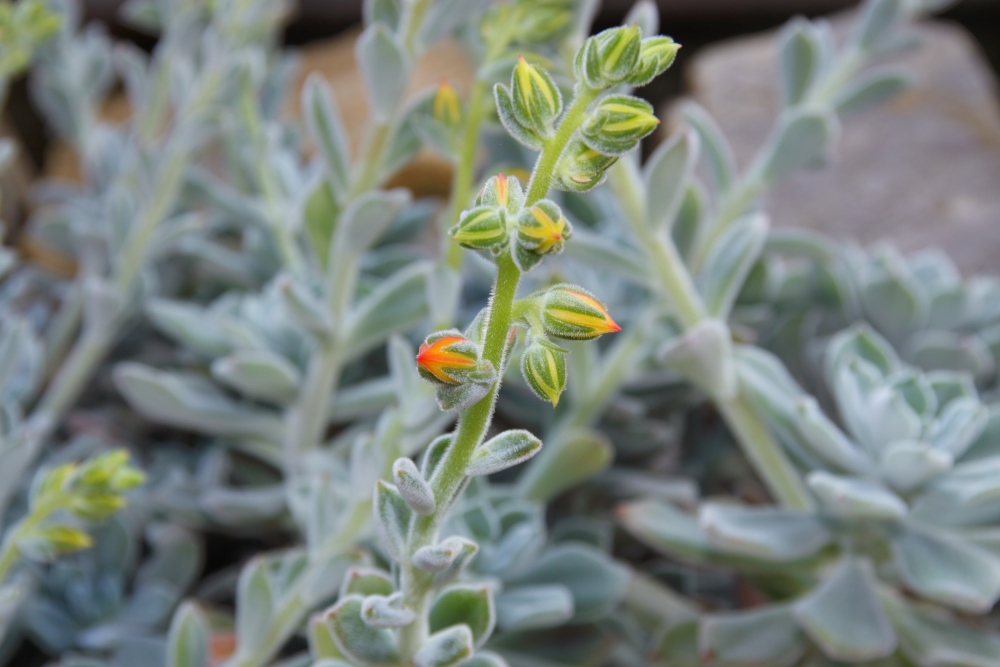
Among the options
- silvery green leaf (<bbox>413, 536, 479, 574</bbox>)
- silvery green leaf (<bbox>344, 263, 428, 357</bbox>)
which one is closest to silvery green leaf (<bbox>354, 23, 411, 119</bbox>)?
silvery green leaf (<bbox>344, 263, 428, 357</bbox>)

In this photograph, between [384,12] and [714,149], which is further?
[714,149]

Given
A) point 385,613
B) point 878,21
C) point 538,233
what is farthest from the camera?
point 878,21

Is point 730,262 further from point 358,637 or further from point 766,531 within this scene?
point 358,637

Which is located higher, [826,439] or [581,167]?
[581,167]

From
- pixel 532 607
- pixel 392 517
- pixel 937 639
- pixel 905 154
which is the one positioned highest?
→ pixel 392 517

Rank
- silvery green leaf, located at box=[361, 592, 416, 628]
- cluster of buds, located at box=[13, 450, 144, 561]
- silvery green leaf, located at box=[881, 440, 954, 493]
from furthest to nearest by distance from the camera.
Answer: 1. silvery green leaf, located at box=[881, 440, 954, 493]
2. cluster of buds, located at box=[13, 450, 144, 561]
3. silvery green leaf, located at box=[361, 592, 416, 628]

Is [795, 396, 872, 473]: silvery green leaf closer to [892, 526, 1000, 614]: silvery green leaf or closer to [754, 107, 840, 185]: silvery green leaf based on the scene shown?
[892, 526, 1000, 614]: silvery green leaf

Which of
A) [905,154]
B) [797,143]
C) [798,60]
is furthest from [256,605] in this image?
[905,154]

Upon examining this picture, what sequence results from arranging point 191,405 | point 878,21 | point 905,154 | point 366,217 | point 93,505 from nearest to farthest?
point 93,505 → point 366,217 → point 191,405 → point 878,21 → point 905,154
